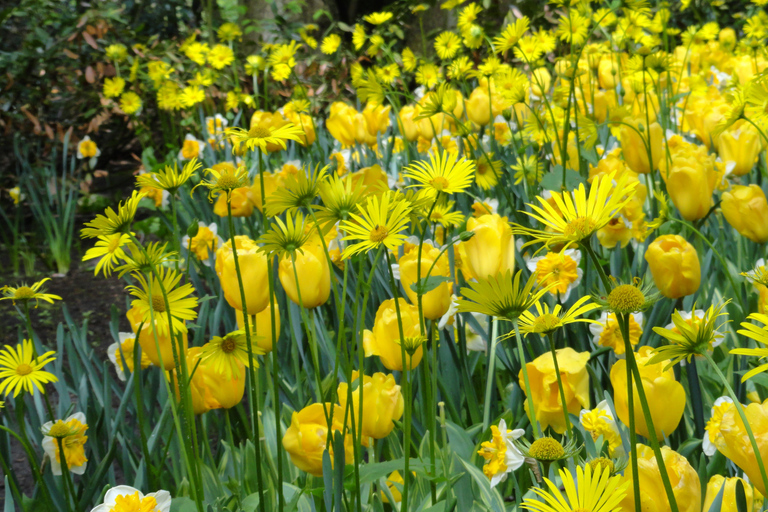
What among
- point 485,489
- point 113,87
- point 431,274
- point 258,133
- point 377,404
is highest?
point 258,133

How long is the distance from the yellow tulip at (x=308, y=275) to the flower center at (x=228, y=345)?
8.3 inches

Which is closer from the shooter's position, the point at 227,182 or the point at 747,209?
the point at 227,182

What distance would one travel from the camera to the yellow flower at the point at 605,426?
0.78m

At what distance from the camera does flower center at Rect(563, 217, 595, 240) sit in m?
0.51

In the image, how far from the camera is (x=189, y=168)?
0.71 m

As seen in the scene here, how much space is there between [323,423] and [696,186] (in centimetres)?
81

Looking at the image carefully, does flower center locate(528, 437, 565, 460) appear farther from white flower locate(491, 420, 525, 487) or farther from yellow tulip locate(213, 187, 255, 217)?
yellow tulip locate(213, 187, 255, 217)

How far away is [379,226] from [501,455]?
1.09 ft

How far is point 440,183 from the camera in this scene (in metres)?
0.77

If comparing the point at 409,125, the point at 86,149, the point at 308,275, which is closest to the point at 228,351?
the point at 308,275

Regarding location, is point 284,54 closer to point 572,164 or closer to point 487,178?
point 487,178

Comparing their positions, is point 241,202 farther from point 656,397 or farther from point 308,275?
point 656,397

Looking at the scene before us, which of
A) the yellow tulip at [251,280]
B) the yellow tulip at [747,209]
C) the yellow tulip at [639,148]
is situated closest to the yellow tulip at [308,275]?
the yellow tulip at [251,280]

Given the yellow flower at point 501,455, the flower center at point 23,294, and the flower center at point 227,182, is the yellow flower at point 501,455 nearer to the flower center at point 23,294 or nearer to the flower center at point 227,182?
the flower center at point 227,182
